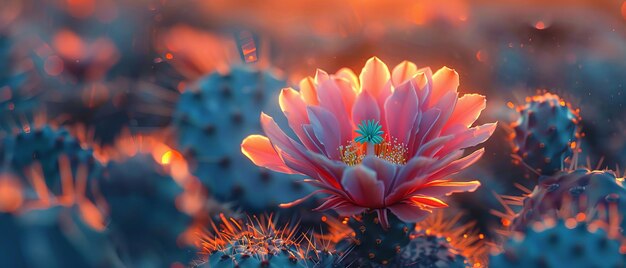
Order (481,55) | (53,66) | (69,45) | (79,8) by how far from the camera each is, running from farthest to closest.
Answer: (79,8)
(69,45)
(53,66)
(481,55)

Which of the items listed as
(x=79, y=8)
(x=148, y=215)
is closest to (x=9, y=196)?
(x=148, y=215)

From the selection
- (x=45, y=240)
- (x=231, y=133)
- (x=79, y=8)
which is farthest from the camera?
(x=79, y=8)

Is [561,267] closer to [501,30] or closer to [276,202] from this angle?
[276,202]

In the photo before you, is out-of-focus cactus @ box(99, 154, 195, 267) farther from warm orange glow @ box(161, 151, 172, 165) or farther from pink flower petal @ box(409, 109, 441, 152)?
pink flower petal @ box(409, 109, 441, 152)

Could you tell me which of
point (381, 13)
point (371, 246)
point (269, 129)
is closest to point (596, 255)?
point (371, 246)

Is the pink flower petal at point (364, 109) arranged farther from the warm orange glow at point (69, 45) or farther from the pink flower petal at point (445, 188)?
the warm orange glow at point (69, 45)

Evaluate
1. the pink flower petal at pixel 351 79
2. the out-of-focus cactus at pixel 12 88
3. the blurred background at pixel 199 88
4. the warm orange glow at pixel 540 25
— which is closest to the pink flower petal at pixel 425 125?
the pink flower petal at pixel 351 79

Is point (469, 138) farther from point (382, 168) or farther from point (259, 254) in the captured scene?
point (259, 254)
